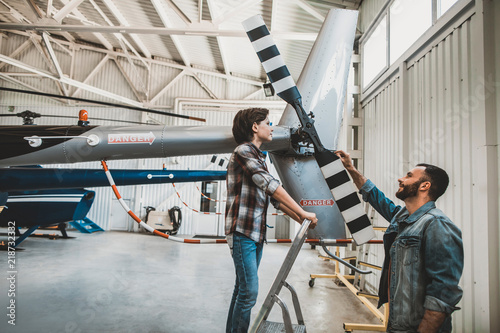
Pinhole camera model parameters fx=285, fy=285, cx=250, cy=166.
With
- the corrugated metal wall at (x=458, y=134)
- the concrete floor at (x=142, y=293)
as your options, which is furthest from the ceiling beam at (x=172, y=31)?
the concrete floor at (x=142, y=293)

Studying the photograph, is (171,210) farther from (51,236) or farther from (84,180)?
(84,180)

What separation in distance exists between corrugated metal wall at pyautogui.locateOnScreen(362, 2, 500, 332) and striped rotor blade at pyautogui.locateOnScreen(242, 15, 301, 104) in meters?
1.55

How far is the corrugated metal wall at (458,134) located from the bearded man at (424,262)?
1.07 meters

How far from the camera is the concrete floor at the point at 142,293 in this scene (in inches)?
121

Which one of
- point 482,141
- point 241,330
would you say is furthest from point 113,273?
point 482,141

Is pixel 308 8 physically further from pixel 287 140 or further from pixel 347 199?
pixel 347 199

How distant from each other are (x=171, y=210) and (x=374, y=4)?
352 inches

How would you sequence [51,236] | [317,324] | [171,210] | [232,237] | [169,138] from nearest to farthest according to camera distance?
1. [232,237]
2. [169,138]
3. [317,324]
4. [51,236]
5. [171,210]

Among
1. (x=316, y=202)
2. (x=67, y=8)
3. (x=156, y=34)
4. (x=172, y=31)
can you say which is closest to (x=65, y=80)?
(x=67, y=8)

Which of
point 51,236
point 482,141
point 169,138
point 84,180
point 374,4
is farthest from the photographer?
point 51,236

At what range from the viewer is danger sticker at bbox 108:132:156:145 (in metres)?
2.90

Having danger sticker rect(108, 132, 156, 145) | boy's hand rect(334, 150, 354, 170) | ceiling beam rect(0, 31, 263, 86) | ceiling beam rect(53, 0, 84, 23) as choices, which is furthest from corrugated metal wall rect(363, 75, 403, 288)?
ceiling beam rect(0, 31, 263, 86)

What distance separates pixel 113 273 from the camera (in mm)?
5078

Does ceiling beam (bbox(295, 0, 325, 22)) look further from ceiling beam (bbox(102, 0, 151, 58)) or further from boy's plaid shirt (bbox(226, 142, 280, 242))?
ceiling beam (bbox(102, 0, 151, 58))
